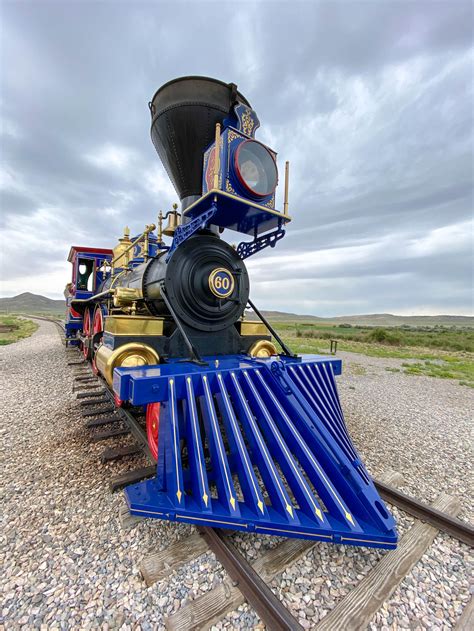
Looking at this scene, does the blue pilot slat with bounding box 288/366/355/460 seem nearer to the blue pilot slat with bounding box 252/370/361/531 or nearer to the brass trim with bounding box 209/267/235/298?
the blue pilot slat with bounding box 252/370/361/531

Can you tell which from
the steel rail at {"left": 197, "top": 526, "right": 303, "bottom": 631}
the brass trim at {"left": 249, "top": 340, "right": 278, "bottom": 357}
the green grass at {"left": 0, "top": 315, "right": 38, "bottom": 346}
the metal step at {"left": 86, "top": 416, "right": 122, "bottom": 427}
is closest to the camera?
the steel rail at {"left": 197, "top": 526, "right": 303, "bottom": 631}

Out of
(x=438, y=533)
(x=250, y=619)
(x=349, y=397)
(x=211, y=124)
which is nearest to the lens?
(x=250, y=619)

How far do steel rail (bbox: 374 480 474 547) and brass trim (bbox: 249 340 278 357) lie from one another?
215 centimetres

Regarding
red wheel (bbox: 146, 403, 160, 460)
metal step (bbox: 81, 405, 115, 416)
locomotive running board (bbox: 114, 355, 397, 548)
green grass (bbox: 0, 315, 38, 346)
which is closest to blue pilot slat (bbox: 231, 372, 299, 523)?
locomotive running board (bbox: 114, 355, 397, 548)

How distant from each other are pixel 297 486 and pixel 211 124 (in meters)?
4.70

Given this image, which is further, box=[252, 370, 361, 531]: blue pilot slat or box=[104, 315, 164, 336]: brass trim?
box=[104, 315, 164, 336]: brass trim

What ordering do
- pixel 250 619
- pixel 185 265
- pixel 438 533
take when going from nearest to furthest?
pixel 250 619
pixel 438 533
pixel 185 265

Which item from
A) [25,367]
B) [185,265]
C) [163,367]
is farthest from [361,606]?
[25,367]

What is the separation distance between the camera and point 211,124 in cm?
425

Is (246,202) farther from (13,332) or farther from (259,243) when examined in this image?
(13,332)

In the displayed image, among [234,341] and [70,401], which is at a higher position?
[234,341]

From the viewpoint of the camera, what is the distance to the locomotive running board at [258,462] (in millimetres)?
2072

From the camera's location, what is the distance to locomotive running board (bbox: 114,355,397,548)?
207 cm

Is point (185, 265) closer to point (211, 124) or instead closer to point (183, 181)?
point (183, 181)
